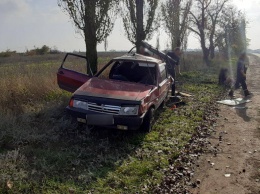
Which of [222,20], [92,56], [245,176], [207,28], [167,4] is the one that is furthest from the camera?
[222,20]

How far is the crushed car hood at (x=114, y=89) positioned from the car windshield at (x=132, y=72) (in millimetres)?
541

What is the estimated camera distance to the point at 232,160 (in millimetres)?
5156

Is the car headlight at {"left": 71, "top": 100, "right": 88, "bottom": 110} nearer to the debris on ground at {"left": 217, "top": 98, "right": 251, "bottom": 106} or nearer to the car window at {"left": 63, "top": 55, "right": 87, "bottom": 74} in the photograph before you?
the car window at {"left": 63, "top": 55, "right": 87, "bottom": 74}

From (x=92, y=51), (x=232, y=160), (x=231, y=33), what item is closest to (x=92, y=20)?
(x=92, y=51)

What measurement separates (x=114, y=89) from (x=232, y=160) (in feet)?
9.69

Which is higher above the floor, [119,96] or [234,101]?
[119,96]

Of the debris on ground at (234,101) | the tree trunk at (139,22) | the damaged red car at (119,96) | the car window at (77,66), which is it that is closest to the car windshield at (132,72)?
the damaged red car at (119,96)

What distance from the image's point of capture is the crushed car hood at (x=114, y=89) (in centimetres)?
552

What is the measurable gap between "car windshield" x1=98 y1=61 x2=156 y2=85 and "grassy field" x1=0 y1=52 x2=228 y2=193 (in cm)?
135

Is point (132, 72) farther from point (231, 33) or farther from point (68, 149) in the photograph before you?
point (231, 33)

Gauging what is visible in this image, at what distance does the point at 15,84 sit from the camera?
7.89 meters

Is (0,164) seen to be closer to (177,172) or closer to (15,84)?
(177,172)

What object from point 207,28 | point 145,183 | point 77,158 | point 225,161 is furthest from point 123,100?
point 207,28

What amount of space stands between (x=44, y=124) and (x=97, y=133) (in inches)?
53.7
